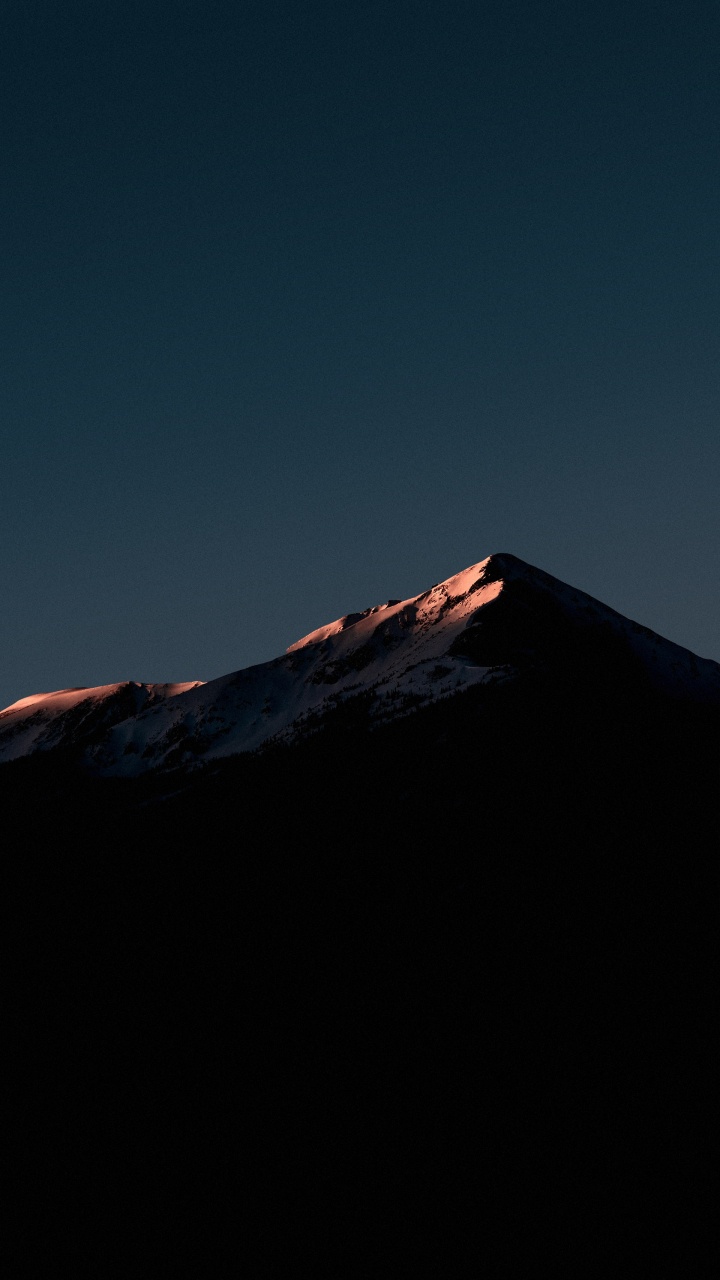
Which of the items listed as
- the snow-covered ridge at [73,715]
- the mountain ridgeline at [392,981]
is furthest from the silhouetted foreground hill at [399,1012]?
the snow-covered ridge at [73,715]

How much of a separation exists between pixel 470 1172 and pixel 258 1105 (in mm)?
11595

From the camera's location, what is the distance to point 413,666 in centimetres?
11494

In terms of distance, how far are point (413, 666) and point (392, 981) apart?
5641 centimetres

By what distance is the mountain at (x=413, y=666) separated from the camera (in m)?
110

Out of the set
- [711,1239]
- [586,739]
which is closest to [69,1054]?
[711,1239]

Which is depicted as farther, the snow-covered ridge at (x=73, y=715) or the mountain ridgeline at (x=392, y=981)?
the snow-covered ridge at (x=73, y=715)

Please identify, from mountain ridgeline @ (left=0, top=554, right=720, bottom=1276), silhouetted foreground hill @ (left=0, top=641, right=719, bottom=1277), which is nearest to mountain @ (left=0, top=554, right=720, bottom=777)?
mountain ridgeline @ (left=0, top=554, right=720, bottom=1276)

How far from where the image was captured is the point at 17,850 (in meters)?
113

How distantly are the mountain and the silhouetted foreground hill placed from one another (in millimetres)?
11839

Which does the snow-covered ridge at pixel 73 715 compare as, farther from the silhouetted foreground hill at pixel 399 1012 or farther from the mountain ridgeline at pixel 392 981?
the silhouetted foreground hill at pixel 399 1012

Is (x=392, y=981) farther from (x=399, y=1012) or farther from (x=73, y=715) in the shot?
(x=73, y=715)

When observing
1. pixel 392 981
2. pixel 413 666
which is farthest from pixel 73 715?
pixel 392 981

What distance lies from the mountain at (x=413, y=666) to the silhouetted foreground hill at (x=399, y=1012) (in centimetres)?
1184

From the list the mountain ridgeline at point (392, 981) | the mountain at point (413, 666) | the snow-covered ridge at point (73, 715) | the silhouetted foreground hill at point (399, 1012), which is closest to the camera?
the silhouetted foreground hill at point (399, 1012)
